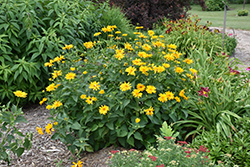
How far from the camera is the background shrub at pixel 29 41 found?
125 inches

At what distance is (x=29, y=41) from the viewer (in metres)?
3.46

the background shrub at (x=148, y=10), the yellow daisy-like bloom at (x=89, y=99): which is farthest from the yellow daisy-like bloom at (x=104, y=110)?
the background shrub at (x=148, y=10)

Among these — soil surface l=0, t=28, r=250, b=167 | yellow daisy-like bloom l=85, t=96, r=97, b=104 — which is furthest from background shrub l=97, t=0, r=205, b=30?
yellow daisy-like bloom l=85, t=96, r=97, b=104

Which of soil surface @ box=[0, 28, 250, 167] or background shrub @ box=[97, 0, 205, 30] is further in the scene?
background shrub @ box=[97, 0, 205, 30]

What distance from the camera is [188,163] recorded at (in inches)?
67.3

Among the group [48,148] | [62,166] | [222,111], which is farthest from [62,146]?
[222,111]

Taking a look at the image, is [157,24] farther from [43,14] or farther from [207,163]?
[207,163]

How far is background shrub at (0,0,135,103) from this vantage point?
318 cm

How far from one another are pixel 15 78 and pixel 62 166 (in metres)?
1.40

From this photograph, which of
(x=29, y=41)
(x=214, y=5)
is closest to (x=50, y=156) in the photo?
(x=29, y=41)

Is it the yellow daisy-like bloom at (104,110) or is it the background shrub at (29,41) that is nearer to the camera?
the yellow daisy-like bloom at (104,110)

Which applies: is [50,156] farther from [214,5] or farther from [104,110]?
[214,5]

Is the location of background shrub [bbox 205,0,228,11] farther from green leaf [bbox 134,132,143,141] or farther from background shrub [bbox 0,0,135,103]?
green leaf [bbox 134,132,143,141]

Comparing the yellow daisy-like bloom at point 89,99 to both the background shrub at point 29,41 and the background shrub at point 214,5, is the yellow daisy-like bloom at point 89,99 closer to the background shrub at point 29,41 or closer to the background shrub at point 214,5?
the background shrub at point 29,41
